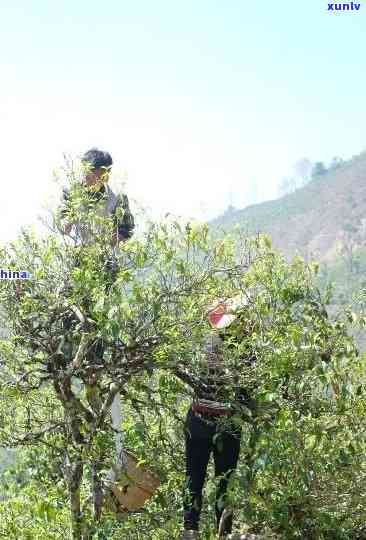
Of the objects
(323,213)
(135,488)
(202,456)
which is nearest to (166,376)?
(202,456)

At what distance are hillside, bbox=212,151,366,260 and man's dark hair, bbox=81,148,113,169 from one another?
100906 mm

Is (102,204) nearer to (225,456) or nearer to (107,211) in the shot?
(107,211)

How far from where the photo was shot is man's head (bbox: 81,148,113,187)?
294 centimetres

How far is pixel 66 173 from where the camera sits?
291 centimetres

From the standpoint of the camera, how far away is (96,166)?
3.17 metres

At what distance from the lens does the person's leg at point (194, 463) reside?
3.35m

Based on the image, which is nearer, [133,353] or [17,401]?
[133,353]

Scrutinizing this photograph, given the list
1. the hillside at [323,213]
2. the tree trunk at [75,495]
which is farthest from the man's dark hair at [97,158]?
the hillside at [323,213]

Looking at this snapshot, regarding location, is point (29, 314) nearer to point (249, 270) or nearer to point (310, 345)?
point (249, 270)

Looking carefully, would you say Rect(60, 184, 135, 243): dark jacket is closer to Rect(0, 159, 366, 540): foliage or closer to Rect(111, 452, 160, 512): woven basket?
Rect(0, 159, 366, 540): foliage

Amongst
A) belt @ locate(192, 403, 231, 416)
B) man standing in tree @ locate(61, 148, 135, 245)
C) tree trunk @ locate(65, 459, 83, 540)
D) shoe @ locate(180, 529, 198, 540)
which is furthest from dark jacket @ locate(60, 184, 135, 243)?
Answer: shoe @ locate(180, 529, 198, 540)

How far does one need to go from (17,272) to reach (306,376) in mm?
1320

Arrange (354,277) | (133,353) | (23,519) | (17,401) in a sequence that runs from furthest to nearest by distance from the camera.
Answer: (354,277) < (23,519) < (17,401) < (133,353)

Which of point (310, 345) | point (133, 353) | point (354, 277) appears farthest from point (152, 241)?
point (354, 277)
